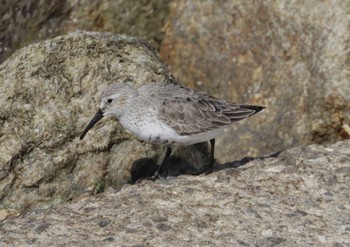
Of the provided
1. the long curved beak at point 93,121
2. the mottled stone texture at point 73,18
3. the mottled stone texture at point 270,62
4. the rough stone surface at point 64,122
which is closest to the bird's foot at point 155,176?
the rough stone surface at point 64,122

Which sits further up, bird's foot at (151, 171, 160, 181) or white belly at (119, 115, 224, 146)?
white belly at (119, 115, 224, 146)

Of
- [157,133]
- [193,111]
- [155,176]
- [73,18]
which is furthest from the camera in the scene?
[73,18]

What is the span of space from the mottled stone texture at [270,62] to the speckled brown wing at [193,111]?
1.61 meters

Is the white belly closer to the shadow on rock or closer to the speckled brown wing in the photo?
the speckled brown wing

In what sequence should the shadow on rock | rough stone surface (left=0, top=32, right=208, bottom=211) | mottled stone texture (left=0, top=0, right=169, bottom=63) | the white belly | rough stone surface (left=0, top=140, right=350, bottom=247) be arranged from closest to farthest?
rough stone surface (left=0, top=140, right=350, bottom=247), the white belly, rough stone surface (left=0, top=32, right=208, bottom=211), the shadow on rock, mottled stone texture (left=0, top=0, right=169, bottom=63)

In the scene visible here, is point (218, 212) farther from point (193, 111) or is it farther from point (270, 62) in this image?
point (270, 62)

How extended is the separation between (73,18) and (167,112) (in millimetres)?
3509

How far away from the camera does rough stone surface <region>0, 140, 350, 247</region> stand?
8016 millimetres

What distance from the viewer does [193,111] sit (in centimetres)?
934

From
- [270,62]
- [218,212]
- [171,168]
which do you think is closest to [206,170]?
[171,168]

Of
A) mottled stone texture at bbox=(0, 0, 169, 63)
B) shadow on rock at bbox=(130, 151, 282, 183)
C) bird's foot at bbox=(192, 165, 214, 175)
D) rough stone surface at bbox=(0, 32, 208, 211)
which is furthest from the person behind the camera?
mottled stone texture at bbox=(0, 0, 169, 63)

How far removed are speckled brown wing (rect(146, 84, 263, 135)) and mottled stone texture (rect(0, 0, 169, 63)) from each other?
301 cm

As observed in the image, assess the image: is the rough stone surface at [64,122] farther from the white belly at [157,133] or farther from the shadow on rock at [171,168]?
the white belly at [157,133]

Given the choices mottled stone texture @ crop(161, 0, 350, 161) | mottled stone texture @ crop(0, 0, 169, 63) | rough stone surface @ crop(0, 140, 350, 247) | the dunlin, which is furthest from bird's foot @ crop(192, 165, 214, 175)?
mottled stone texture @ crop(0, 0, 169, 63)
